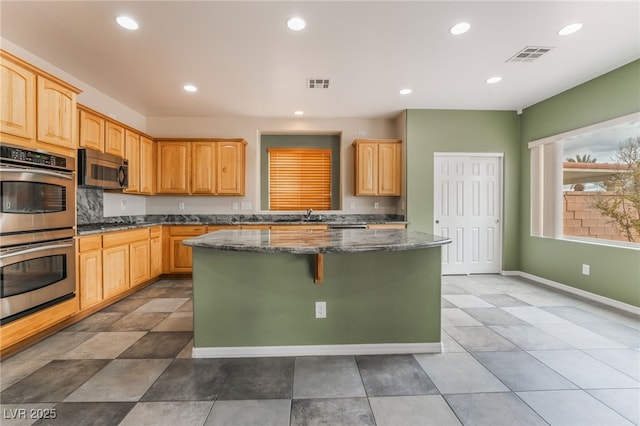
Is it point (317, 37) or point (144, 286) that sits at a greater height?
point (317, 37)

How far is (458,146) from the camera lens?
4.65 m

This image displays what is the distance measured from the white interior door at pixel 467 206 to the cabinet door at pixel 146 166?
468cm

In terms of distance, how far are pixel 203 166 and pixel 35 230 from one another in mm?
2585

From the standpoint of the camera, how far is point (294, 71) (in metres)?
3.25

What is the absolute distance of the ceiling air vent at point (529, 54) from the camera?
110 inches

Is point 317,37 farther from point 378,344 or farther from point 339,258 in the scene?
point 378,344

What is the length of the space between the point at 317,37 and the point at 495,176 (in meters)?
3.79

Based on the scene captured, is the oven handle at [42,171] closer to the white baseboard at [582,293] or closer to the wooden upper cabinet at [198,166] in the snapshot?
the wooden upper cabinet at [198,166]

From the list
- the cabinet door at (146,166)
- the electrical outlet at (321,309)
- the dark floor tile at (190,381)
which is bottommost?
the dark floor tile at (190,381)

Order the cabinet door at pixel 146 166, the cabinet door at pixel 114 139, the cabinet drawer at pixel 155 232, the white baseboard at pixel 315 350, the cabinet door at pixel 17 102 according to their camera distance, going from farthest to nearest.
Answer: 1. the cabinet door at pixel 146 166
2. the cabinet drawer at pixel 155 232
3. the cabinet door at pixel 114 139
4. the white baseboard at pixel 315 350
5. the cabinet door at pixel 17 102

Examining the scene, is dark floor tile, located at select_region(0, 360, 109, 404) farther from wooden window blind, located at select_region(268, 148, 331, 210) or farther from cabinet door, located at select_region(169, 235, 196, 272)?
wooden window blind, located at select_region(268, 148, 331, 210)

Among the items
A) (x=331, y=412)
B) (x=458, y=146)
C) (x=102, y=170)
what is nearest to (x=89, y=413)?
(x=331, y=412)

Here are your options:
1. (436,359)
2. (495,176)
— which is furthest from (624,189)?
(436,359)

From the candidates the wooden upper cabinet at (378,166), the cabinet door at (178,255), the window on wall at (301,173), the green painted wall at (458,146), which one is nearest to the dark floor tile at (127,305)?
the cabinet door at (178,255)
